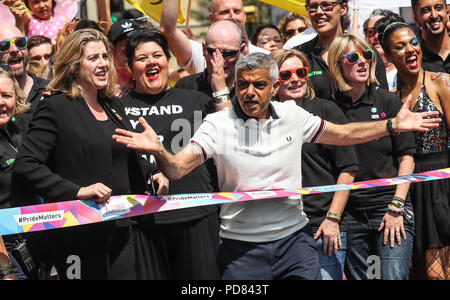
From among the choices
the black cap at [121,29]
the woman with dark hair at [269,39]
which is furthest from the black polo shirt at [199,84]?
the woman with dark hair at [269,39]

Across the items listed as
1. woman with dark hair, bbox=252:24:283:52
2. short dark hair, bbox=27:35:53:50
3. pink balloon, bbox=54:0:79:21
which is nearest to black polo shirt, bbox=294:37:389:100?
woman with dark hair, bbox=252:24:283:52

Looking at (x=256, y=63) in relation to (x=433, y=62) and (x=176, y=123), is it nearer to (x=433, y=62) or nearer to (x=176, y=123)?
(x=176, y=123)

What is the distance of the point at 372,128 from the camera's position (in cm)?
528

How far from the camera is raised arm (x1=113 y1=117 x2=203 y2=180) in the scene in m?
4.45

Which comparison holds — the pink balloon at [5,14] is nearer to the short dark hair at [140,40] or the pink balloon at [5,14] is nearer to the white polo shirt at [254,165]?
the short dark hair at [140,40]

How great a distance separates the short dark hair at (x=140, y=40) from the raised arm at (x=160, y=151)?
1.32 metres

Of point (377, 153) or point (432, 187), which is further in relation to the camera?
point (432, 187)

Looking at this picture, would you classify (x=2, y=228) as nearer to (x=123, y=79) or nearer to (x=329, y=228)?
(x=123, y=79)

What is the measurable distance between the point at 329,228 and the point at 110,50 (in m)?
2.20

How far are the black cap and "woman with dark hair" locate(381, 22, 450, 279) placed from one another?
2.47m

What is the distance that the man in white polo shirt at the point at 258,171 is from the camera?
190 inches

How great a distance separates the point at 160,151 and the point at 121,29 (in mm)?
2142

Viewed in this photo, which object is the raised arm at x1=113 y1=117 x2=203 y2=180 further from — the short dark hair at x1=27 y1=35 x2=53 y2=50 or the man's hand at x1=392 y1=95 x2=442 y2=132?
the short dark hair at x1=27 y1=35 x2=53 y2=50

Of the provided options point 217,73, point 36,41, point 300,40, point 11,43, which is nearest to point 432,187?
point 217,73
